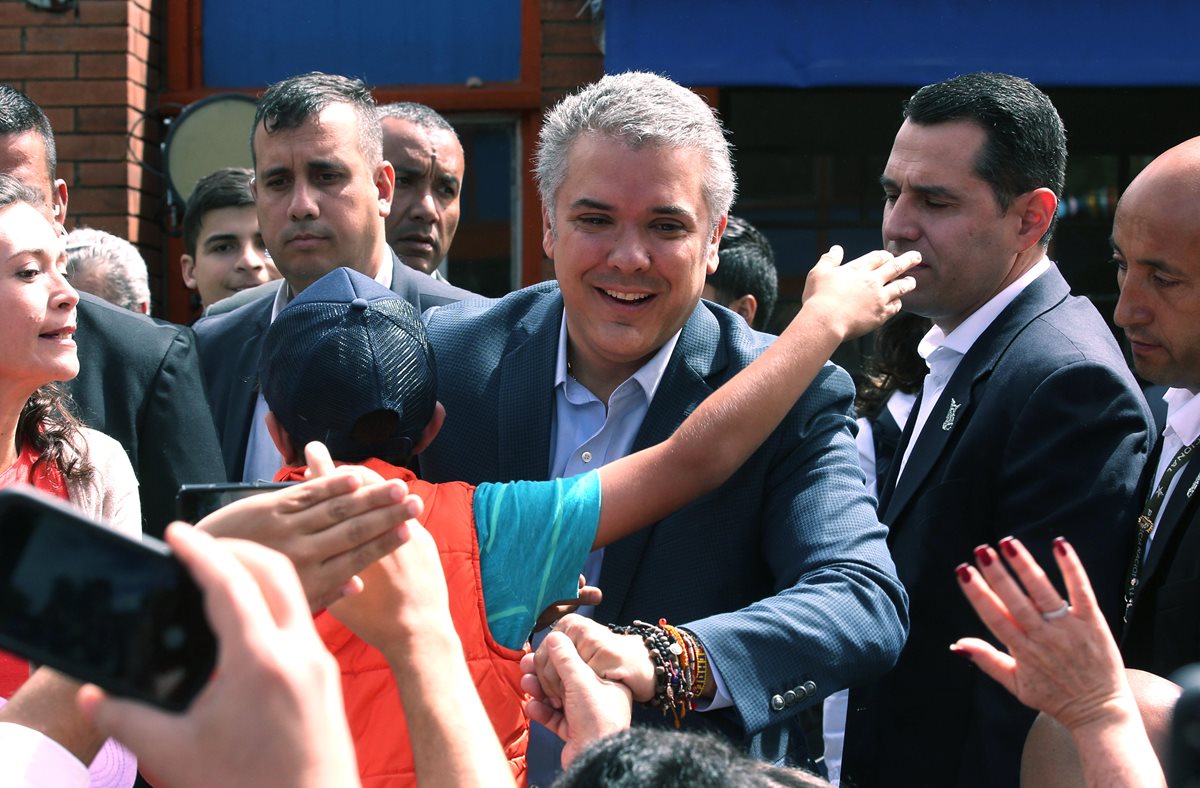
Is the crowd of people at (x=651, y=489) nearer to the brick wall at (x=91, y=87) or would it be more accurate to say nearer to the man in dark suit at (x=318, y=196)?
the man in dark suit at (x=318, y=196)

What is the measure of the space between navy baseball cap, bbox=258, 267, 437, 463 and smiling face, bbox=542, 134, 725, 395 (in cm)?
47

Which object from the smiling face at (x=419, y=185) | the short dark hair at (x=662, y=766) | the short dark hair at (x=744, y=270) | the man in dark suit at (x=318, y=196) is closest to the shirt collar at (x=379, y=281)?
the man in dark suit at (x=318, y=196)

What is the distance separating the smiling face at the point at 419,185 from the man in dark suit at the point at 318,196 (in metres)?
0.69

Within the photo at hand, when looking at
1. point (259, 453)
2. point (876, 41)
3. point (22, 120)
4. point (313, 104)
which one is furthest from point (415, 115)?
point (876, 41)

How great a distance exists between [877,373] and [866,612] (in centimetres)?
254

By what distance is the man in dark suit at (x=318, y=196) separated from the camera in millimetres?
3805

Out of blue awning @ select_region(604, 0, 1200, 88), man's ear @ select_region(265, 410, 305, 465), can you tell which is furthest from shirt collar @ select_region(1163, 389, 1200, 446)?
blue awning @ select_region(604, 0, 1200, 88)

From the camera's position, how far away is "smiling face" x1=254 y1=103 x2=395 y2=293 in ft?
12.6

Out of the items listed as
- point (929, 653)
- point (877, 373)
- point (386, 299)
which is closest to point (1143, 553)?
point (929, 653)

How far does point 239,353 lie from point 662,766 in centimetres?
269

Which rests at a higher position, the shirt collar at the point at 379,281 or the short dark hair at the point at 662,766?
the shirt collar at the point at 379,281

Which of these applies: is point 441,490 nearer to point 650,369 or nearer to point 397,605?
point 397,605

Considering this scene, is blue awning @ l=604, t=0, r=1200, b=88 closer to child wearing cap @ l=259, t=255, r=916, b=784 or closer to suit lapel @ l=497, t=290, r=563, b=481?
suit lapel @ l=497, t=290, r=563, b=481

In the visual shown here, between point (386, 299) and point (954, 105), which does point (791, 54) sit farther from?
point (386, 299)
